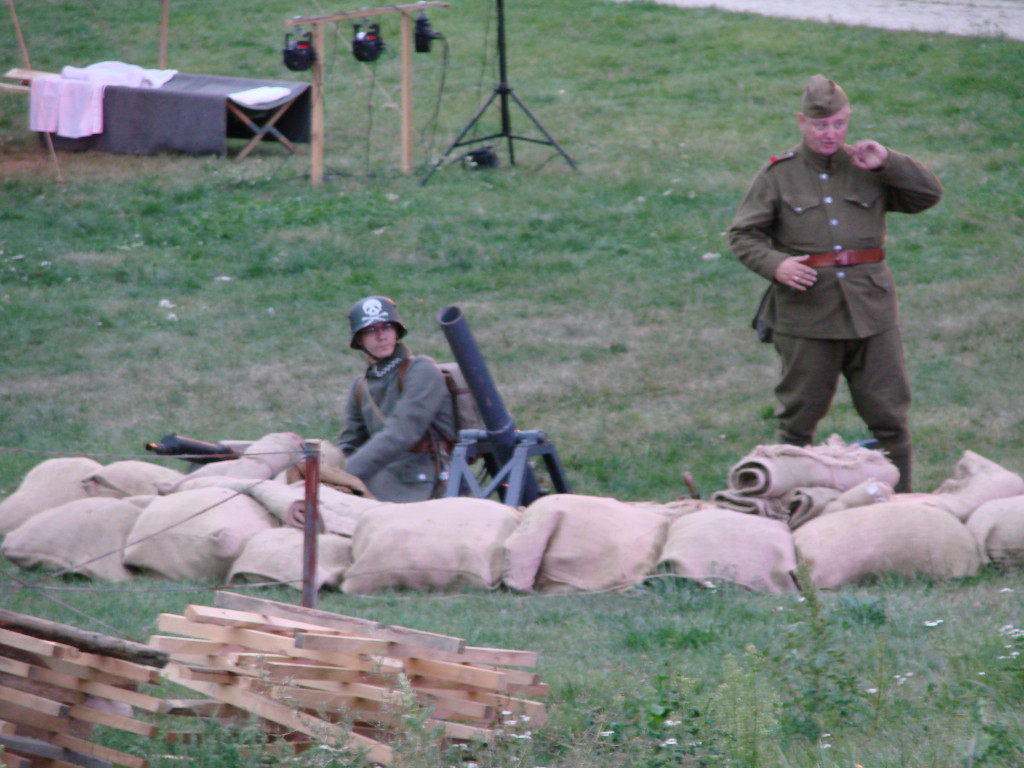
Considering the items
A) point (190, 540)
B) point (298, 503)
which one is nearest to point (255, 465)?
point (298, 503)

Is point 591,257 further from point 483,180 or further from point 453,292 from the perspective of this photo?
point 483,180

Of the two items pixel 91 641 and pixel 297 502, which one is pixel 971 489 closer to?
pixel 297 502

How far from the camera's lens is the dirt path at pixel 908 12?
57.5ft

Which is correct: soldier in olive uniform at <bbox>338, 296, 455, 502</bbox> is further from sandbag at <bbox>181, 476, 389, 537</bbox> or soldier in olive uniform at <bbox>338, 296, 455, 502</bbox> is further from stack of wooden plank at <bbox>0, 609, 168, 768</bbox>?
stack of wooden plank at <bbox>0, 609, 168, 768</bbox>

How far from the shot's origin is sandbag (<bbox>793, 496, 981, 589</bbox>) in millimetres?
4910

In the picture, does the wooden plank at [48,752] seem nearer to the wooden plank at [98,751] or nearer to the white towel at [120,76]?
the wooden plank at [98,751]

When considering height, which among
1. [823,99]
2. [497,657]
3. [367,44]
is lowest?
[497,657]

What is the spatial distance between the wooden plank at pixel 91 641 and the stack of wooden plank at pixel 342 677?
0.21 metres

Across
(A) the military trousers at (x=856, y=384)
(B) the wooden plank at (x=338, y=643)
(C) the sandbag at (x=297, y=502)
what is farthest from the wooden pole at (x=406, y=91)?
(B) the wooden plank at (x=338, y=643)

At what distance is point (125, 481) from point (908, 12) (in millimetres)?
16028

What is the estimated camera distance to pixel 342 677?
3418 mm

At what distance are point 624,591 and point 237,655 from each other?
1.94 metres

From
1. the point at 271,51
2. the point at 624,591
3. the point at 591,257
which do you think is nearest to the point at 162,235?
the point at 591,257

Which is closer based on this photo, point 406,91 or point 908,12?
point 406,91
